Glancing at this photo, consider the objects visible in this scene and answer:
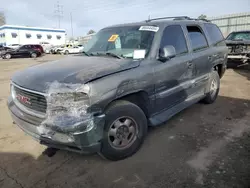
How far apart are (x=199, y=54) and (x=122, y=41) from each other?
66.9 inches

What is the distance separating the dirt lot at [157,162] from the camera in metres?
2.58

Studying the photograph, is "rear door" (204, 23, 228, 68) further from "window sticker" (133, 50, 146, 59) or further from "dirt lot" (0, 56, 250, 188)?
"window sticker" (133, 50, 146, 59)

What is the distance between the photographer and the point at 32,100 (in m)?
2.67

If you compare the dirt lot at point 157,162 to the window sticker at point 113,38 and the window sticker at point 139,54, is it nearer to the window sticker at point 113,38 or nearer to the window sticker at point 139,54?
the window sticker at point 139,54

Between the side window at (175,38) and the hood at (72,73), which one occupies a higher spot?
the side window at (175,38)

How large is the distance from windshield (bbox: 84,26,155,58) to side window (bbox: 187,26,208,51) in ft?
3.90

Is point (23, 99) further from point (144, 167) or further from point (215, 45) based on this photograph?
point (215, 45)

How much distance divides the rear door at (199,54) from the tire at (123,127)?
1757mm

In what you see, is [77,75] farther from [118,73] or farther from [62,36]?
[62,36]

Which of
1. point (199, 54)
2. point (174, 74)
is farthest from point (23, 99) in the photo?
point (199, 54)

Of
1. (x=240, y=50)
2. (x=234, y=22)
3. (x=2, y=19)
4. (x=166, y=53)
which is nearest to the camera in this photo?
(x=166, y=53)

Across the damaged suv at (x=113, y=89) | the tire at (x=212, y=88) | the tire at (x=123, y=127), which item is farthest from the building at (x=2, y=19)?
the tire at (x=123, y=127)

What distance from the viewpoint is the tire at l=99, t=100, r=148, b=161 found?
2691mm

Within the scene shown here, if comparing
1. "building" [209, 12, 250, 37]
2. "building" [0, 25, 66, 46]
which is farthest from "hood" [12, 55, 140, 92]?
"building" [0, 25, 66, 46]
